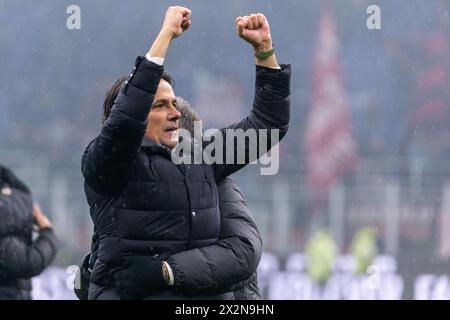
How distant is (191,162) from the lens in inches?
142

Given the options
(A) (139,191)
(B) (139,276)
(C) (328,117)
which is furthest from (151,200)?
(C) (328,117)

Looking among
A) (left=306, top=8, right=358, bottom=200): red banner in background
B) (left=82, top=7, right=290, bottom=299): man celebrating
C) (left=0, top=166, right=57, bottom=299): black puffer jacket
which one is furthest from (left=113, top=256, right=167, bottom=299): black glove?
(left=306, top=8, right=358, bottom=200): red banner in background

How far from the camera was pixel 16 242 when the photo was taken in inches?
237

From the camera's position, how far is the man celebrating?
3428mm

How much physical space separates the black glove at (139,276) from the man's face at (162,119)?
338 mm

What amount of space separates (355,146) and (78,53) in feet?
13.2

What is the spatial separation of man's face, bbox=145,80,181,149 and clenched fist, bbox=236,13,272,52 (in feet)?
0.90

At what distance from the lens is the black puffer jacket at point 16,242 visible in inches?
234

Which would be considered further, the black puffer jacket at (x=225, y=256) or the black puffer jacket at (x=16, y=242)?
the black puffer jacket at (x=16, y=242)

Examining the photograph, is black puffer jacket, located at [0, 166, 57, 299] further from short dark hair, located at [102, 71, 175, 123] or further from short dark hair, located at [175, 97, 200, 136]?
short dark hair, located at [102, 71, 175, 123]

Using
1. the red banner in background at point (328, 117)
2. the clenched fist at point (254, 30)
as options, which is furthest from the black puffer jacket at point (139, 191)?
the red banner in background at point (328, 117)

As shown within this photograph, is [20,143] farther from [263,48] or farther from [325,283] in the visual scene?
[263,48]

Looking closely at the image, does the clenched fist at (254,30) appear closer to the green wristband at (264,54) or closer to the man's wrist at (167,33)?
the green wristband at (264,54)

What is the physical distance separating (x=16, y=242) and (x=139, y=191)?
2625mm
